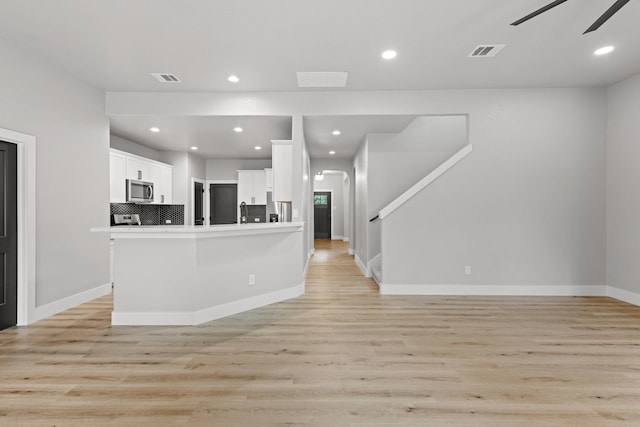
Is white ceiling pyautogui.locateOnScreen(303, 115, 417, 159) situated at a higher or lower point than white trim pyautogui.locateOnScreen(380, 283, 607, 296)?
A: higher

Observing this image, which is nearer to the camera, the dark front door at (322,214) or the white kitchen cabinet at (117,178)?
the white kitchen cabinet at (117,178)

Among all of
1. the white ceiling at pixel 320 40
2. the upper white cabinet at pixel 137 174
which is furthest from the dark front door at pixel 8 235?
the upper white cabinet at pixel 137 174

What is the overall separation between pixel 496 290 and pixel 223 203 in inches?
265

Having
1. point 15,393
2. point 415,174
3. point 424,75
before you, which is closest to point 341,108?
point 424,75

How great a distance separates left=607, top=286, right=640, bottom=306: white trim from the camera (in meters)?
4.19

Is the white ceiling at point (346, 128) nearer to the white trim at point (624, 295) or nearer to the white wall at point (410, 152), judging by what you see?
the white wall at point (410, 152)

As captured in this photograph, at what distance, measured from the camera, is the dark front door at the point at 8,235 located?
10.9ft

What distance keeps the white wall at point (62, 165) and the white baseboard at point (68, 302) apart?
4 centimetres

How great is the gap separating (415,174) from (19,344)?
5.69 metres

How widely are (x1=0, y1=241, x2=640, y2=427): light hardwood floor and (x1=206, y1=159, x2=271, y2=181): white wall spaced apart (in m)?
5.25

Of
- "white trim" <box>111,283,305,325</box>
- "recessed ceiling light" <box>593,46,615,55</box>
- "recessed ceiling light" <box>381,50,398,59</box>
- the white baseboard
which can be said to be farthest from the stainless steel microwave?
"recessed ceiling light" <box>593,46,615,55</box>

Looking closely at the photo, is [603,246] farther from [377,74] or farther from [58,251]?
[58,251]

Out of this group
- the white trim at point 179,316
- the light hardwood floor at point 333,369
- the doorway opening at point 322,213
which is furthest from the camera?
the doorway opening at point 322,213

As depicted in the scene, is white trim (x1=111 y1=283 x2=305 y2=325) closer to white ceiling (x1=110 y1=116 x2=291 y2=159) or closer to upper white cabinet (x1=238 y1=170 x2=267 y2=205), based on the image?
white ceiling (x1=110 y1=116 x2=291 y2=159)
